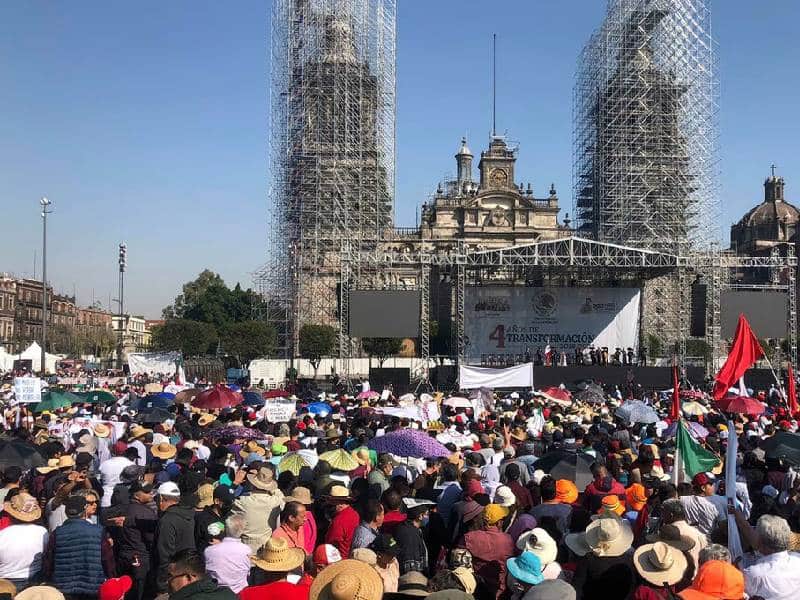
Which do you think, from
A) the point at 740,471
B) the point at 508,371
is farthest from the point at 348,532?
the point at 508,371

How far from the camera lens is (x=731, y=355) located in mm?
15016

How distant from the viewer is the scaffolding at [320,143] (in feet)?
183

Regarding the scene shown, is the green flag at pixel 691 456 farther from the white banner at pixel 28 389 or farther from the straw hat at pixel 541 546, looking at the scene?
the white banner at pixel 28 389

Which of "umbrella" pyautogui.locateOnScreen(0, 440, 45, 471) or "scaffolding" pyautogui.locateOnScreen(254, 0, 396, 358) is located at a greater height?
"scaffolding" pyautogui.locateOnScreen(254, 0, 396, 358)

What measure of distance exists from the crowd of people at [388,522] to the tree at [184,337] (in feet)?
152

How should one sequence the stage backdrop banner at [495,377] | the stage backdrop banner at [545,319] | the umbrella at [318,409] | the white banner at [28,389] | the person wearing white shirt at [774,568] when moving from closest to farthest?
the person wearing white shirt at [774,568], the white banner at [28,389], the umbrella at [318,409], the stage backdrop banner at [495,377], the stage backdrop banner at [545,319]

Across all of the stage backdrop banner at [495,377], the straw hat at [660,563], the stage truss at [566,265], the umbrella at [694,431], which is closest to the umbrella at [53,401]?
the stage backdrop banner at [495,377]

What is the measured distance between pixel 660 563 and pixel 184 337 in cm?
5507

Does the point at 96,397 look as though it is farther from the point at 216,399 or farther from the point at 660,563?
the point at 660,563

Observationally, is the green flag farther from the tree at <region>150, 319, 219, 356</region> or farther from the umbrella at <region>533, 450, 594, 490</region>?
the tree at <region>150, 319, 219, 356</region>

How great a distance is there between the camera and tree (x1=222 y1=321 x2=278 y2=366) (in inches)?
2115

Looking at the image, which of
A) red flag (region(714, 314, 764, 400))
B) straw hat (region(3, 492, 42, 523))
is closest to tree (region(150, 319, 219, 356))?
red flag (region(714, 314, 764, 400))

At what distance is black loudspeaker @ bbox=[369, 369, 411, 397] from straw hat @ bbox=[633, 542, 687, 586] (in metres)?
29.6

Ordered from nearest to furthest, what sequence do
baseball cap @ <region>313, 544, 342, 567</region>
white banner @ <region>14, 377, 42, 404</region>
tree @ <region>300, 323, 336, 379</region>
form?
baseball cap @ <region>313, 544, 342, 567</region>, white banner @ <region>14, 377, 42, 404</region>, tree @ <region>300, 323, 336, 379</region>
